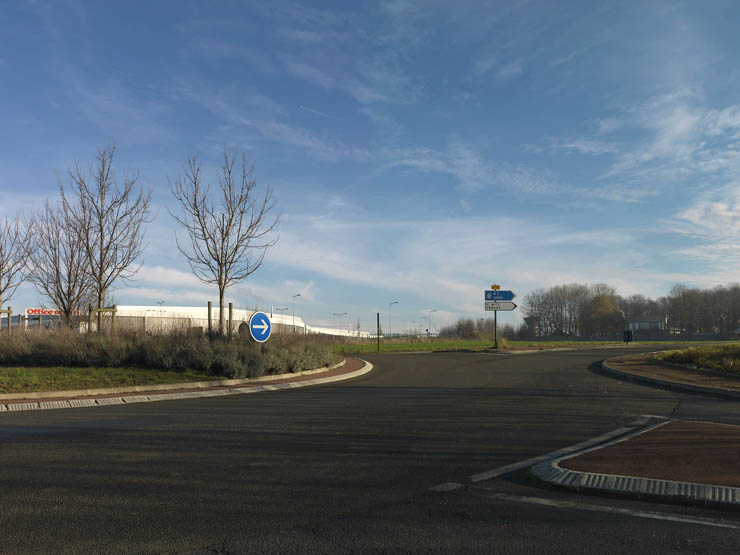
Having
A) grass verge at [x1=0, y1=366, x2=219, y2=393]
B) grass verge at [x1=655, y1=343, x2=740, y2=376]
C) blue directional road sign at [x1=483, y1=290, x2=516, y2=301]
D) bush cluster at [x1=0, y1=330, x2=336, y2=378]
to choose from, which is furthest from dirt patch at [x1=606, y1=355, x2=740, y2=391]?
blue directional road sign at [x1=483, y1=290, x2=516, y2=301]

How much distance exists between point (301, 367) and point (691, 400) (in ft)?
39.1

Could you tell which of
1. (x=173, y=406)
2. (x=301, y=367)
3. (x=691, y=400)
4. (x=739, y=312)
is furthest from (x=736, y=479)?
(x=739, y=312)

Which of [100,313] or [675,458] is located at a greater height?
[100,313]

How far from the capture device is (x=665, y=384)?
52.8 feet

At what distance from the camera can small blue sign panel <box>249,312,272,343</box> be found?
59.5 ft

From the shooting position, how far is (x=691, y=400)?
1280 centimetres

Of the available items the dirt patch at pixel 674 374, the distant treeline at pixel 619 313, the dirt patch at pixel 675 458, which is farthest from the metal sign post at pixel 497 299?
the distant treeline at pixel 619 313

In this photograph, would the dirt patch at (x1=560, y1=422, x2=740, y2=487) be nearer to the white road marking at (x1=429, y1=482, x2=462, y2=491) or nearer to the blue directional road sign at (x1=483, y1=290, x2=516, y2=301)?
the white road marking at (x1=429, y1=482, x2=462, y2=491)

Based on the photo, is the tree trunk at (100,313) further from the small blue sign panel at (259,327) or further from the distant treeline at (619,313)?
the distant treeline at (619,313)

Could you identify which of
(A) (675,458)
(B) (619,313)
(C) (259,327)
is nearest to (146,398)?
(C) (259,327)

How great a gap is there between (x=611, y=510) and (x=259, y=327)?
47.8 feet

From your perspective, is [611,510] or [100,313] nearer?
[611,510]

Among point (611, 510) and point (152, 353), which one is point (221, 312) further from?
point (611, 510)

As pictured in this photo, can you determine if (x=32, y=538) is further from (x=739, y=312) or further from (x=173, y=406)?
(x=739, y=312)
